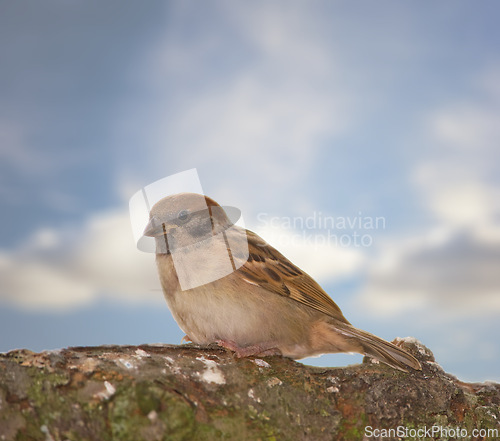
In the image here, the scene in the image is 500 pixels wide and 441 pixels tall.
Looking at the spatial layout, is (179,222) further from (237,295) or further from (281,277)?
(281,277)

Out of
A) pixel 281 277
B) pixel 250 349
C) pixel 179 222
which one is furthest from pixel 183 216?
pixel 250 349

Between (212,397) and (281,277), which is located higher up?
(281,277)

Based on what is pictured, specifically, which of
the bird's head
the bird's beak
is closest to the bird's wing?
the bird's head

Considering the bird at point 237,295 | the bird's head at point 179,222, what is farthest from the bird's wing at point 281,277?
the bird's head at point 179,222

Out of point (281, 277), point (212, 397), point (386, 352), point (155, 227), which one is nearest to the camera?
point (212, 397)

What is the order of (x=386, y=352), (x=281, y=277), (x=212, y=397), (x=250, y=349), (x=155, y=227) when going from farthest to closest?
(x=281, y=277) < (x=155, y=227) < (x=386, y=352) < (x=250, y=349) < (x=212, y=397)

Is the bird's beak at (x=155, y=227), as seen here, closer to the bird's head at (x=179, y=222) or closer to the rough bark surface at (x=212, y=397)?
the bird's head at (x=179, y=222)

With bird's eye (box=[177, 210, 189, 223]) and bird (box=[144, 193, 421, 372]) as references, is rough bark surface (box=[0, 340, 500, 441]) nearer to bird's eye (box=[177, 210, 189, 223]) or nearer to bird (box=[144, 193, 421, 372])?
bird (box=[144, 193, 421, 372])
